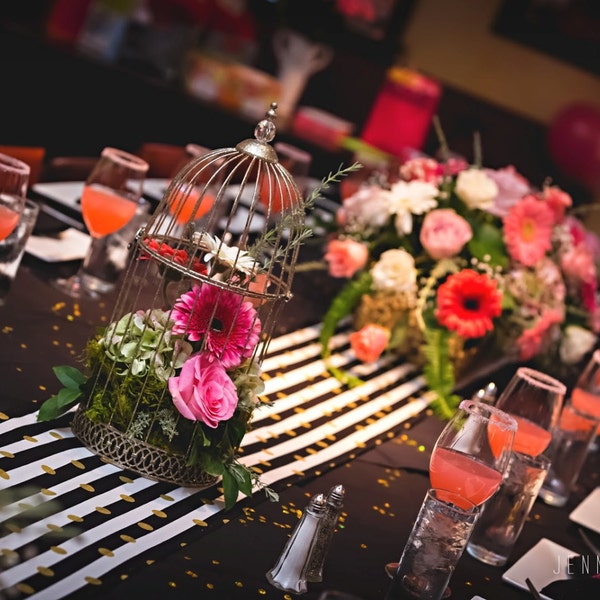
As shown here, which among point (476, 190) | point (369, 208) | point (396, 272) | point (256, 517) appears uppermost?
point (476, 190)

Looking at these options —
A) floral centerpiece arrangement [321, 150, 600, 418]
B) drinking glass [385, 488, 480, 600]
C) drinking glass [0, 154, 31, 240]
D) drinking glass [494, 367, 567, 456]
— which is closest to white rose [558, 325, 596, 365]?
floral centerpiece arrangement [321, 150, 600, 418]

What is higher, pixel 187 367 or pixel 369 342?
Result: pixel 187 367

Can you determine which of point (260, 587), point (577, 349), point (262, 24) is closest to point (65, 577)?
point (260, 587)

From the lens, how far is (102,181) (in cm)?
218

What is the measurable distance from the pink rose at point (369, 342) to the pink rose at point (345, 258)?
16 cm

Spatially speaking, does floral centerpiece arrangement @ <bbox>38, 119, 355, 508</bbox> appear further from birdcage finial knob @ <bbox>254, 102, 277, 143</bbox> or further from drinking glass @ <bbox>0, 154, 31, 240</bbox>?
drinking glass @ <bbox>0, 154, 31, 240</bbox>

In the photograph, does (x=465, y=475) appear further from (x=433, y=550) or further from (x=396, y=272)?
(x=396, y=272)

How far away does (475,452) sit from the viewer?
1565 mm

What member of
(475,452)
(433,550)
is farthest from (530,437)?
(433,550)

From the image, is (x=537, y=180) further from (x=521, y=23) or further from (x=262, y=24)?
(x=262, y=24)

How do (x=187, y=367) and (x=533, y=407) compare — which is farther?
(x=533, y=407)

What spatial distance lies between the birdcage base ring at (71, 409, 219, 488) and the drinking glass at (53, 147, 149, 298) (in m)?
0.71

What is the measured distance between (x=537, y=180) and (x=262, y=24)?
243cm

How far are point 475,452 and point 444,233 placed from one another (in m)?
1.12
